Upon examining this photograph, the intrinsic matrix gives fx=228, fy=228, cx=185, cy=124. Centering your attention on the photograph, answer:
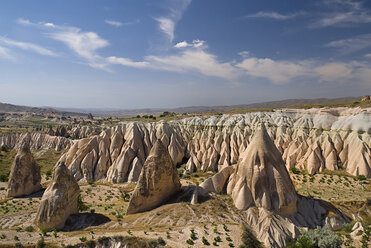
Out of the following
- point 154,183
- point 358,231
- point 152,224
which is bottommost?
point 358,231

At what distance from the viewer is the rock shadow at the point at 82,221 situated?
60.3ft

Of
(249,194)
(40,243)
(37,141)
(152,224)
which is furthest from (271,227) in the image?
(37,141)

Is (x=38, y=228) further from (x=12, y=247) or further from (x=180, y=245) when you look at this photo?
(x=180, y=245)

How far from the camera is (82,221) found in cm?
1909

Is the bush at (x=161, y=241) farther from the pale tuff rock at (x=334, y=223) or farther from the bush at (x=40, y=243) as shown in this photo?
the pale tuff rock at (x=334, y=223)

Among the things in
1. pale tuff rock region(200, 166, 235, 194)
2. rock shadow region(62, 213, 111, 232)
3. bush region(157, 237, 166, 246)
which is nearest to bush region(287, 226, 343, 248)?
bush region(157, 237, 166, 246)

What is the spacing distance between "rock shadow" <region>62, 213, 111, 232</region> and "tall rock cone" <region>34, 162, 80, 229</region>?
16.3 inches

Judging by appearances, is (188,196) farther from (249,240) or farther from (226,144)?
(226,144)

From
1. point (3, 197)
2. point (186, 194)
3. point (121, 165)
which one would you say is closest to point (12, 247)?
point (186, 194)

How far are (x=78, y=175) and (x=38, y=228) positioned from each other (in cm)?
2210

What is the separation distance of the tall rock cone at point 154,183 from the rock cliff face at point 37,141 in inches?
2124

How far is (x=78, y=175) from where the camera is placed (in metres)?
38.8

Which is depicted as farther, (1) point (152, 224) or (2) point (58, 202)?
(2) point (58, 202)

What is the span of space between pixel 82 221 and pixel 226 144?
3311cm
